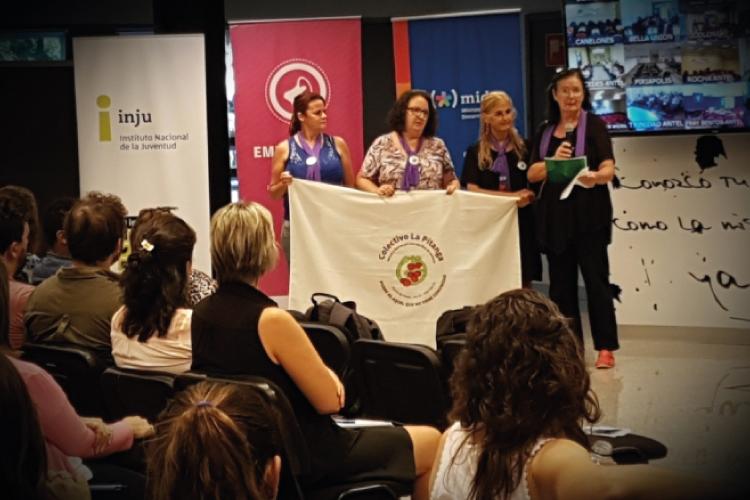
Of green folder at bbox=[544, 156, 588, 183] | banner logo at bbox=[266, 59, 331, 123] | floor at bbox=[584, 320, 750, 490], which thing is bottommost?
floor at bbox=[584, 320, 750, 490]

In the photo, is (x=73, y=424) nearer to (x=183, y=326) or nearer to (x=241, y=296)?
(x=241, y=296)

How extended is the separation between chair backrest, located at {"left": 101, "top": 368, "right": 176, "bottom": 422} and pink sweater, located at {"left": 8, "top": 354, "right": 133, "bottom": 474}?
1.37 ft

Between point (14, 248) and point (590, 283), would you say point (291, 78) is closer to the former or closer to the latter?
point (590, 283)

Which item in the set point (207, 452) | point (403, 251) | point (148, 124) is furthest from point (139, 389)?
point (148, 124)

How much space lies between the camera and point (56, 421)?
100 inches

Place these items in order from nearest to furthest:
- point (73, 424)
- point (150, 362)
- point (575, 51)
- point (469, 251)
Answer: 1. point (73, 424)
2. point (150, 362)
3. point (469, 251)
4. point (575, 51)

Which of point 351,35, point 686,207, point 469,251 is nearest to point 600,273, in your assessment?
point 469,251

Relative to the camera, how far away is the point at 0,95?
7.23 m

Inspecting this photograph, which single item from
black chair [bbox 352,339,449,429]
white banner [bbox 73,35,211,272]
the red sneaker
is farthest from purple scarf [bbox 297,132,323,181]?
black chair [bbox 352,339,449,429]

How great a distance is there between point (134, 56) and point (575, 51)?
2.89 m

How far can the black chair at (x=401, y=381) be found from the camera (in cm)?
352

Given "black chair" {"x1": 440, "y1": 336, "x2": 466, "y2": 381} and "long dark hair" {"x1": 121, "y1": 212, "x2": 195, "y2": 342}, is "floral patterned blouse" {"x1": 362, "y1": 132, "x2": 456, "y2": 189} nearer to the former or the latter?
"black chair" {"x1": 440, "y1": 336, "x2": 466, "y2": 381}

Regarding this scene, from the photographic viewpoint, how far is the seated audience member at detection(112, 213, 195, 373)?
3.37m

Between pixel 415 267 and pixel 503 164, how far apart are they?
31.9 inches
